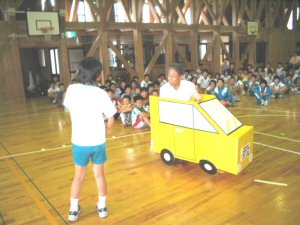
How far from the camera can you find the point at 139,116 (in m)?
6.00

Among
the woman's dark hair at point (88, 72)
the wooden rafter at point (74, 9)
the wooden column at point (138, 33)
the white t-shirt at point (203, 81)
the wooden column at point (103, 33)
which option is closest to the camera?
the woman's dark hair at point (88, 72)

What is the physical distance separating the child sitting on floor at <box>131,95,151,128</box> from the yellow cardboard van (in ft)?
6.17

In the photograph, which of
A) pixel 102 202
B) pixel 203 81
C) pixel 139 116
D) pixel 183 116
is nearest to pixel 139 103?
pixel 139 116

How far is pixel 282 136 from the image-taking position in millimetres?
4984

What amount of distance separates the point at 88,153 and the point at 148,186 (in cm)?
112

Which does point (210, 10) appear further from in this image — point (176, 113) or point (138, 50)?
point (176, 113)

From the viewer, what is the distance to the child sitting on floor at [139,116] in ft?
19.3

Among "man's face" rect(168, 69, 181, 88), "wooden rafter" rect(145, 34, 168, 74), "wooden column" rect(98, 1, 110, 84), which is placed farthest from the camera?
"wooden rafter" rect(145, 34, 168, 74)

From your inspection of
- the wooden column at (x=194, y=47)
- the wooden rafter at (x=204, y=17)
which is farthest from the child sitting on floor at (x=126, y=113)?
the wooden rafter at (x=204, y=17)

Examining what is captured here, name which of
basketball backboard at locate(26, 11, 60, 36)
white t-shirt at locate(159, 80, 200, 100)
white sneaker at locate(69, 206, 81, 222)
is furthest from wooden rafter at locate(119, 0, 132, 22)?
white sneaker at locate(69, 206, 81, 222)

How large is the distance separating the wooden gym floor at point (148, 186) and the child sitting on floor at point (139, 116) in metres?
0.43

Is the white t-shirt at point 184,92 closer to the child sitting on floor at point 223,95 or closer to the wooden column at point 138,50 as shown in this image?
the child sitting on floor at point 223,95

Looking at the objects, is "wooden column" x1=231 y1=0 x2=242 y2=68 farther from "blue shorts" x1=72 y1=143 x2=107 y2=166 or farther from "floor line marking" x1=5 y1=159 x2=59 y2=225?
"blue shorts" x1=72 y1=143 x2=107 y2=166

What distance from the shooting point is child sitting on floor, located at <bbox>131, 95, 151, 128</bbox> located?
5.88 meters
